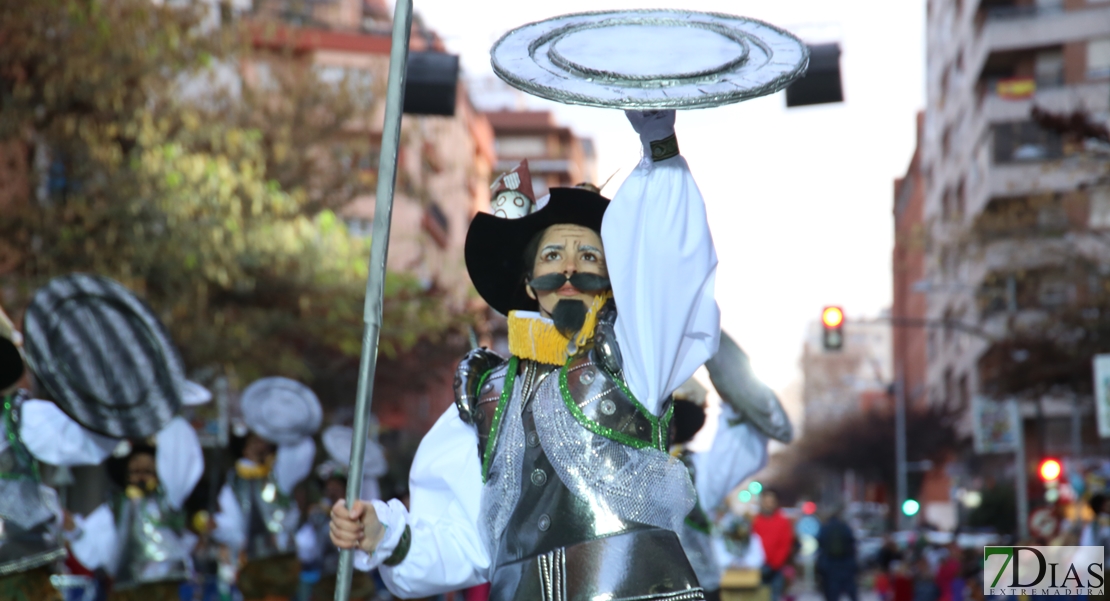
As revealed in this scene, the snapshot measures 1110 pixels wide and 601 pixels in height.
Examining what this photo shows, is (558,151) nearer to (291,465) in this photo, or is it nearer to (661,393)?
(291,465)

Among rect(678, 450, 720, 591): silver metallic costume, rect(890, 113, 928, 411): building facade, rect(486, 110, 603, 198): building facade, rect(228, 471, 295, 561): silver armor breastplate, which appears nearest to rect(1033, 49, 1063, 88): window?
rect(890, 113, 928, 411): building facade

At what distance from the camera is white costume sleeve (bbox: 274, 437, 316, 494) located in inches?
570

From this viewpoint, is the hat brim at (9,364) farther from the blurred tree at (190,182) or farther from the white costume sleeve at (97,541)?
the blurred tree at (190,182)

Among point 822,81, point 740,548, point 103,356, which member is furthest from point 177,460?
point 740,548

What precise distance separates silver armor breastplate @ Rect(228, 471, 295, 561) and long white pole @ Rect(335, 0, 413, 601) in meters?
10.7

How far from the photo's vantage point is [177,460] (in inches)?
424

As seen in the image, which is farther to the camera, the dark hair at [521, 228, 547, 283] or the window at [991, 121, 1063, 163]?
the window at [991, 121, 1063, 163]

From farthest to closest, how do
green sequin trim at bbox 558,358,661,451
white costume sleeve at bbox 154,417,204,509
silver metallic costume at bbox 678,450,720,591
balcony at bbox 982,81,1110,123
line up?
balcony at bbox 982,81,1110,123
white costume sleeve at bbox 154,417,204,509
silver metallic costume at bbox 678,450,720,591
green sequin trim at bbox 558,358,661,451

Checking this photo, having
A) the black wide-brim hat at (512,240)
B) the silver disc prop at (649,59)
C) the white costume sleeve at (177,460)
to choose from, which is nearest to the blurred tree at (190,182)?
the white costume sleeve at (177,460)

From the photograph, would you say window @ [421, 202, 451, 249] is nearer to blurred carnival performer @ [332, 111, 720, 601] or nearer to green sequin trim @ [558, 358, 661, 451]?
blurred carnival performer @ [332, 111, 720, 601]

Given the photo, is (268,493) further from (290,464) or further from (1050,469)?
(1050,469)

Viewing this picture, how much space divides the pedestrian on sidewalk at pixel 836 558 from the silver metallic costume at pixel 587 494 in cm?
1545

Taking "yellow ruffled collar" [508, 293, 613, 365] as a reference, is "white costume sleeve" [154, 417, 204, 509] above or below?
below

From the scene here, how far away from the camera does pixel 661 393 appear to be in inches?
163
